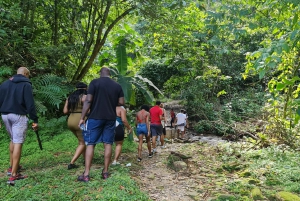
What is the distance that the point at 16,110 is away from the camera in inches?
183

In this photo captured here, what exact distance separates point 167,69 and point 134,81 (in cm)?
1062

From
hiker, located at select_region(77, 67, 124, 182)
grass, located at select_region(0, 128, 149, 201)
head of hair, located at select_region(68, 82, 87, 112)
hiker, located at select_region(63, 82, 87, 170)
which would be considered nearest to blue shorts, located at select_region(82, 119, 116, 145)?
hiker, located at select_region(77, 67, 124, 182)

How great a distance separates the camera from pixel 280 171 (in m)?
6.15

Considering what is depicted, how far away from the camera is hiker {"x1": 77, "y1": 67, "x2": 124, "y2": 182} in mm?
4703

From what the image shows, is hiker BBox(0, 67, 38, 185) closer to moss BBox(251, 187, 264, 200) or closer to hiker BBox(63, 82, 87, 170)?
hiker BBox(63, 82, 87, 170)

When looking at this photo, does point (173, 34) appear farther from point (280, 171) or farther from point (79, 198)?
point (79, 198)

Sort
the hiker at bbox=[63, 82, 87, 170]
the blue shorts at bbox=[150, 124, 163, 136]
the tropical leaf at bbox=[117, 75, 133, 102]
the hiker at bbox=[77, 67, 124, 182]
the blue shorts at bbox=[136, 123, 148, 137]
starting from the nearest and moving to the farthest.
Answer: the hiker at bbox=[77, 67, 124, 182] → the hiker at bbox=[63, 82, 87, 170] → the blue shorts at bbox=[136, 123, 148, 137] → the blue shorts at bbox=[150, 124, 163, 136] → the tropical leaf at bbox=[117, 75, 133, 102]

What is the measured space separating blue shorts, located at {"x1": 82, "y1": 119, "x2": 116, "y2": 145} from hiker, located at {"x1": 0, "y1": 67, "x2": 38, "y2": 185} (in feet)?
3.09

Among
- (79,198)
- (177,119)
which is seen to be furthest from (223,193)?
(177,119)

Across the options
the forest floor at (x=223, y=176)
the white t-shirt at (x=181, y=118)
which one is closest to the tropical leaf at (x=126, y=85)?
the forest floor at (x=223, y=176)

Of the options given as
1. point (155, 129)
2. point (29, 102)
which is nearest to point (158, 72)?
point (155, 129)

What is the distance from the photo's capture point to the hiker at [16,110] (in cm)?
465

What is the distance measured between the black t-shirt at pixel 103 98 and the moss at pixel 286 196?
125 inches

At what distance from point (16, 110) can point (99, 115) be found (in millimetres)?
1392
